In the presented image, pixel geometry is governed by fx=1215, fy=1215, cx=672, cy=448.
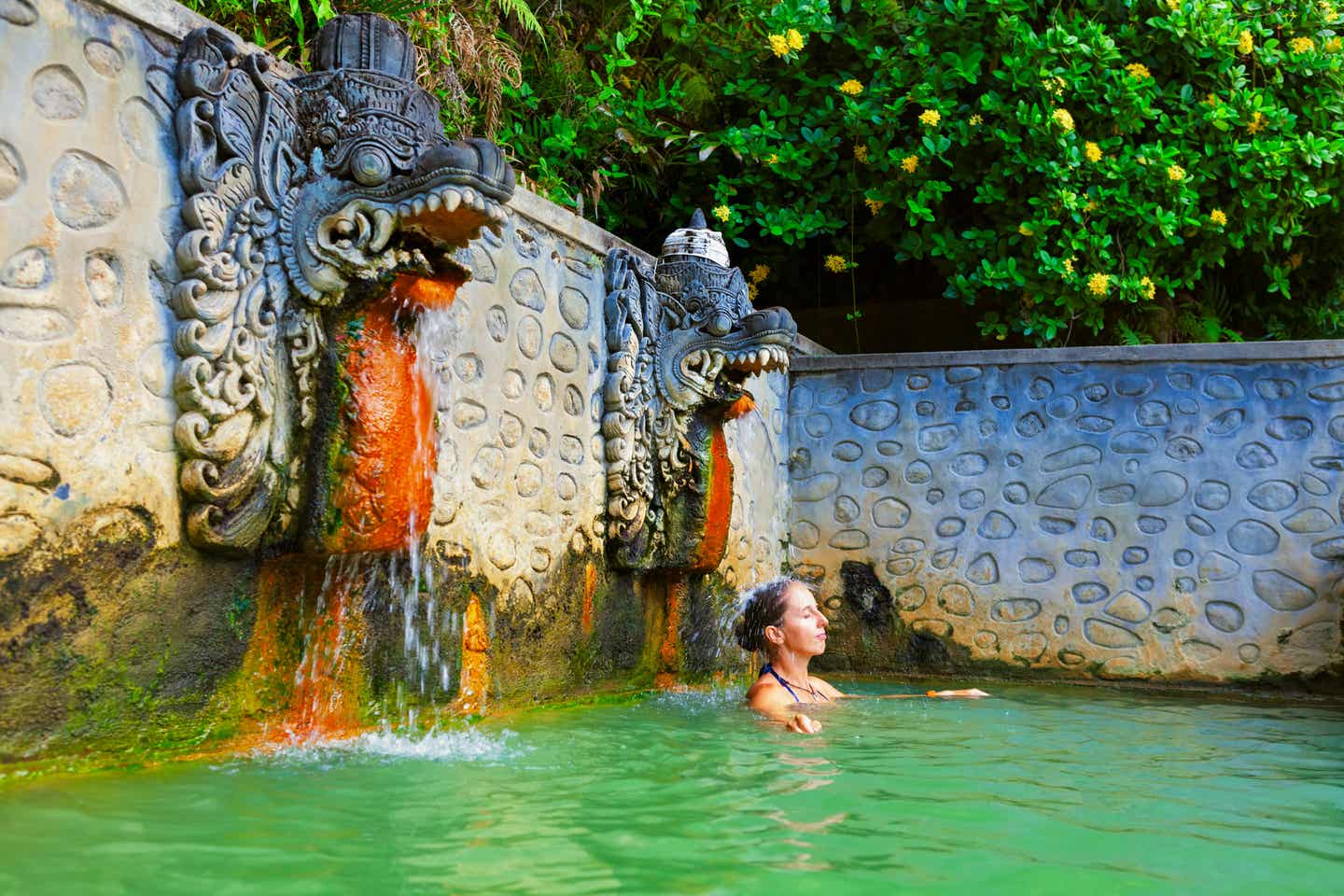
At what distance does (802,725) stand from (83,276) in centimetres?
282

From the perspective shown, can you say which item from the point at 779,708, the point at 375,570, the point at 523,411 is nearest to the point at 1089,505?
the point at 779,708

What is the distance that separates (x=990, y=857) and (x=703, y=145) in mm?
6115

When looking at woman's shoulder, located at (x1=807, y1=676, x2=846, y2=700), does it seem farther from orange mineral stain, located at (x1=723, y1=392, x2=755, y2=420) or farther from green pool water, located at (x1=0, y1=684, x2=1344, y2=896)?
orange mineral stain, located at (x1=723, y1=392, x2=755, y2=420)

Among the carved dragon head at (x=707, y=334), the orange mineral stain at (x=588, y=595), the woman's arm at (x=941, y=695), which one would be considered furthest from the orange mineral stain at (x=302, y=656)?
the woman's arm at (x=941, y=695)

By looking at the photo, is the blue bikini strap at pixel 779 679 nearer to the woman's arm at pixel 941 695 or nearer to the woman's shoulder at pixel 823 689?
the woman's shoulder at pixel 823 689

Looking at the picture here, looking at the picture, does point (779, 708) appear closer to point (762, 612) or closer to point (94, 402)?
point (762, 612)

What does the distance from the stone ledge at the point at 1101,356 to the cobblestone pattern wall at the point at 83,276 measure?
5100 mm

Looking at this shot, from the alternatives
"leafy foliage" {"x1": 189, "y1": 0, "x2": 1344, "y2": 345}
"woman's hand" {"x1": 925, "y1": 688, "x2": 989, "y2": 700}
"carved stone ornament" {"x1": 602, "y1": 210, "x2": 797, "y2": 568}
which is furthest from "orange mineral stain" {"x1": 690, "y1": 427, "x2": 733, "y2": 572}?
"leafy foliage" {"x1": 189, "y1": 0, "x2": 1344, "y2": 345}

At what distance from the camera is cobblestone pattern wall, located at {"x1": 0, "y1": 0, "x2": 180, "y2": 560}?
2.84m

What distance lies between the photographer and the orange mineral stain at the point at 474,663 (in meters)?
4.39

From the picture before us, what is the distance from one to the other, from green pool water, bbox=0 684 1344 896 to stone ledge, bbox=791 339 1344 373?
3429 millimetres

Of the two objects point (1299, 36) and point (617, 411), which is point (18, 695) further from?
point (1299, 36)

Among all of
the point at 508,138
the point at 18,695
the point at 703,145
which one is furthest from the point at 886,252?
the point at 18,695

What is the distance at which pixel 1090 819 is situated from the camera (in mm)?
2979
